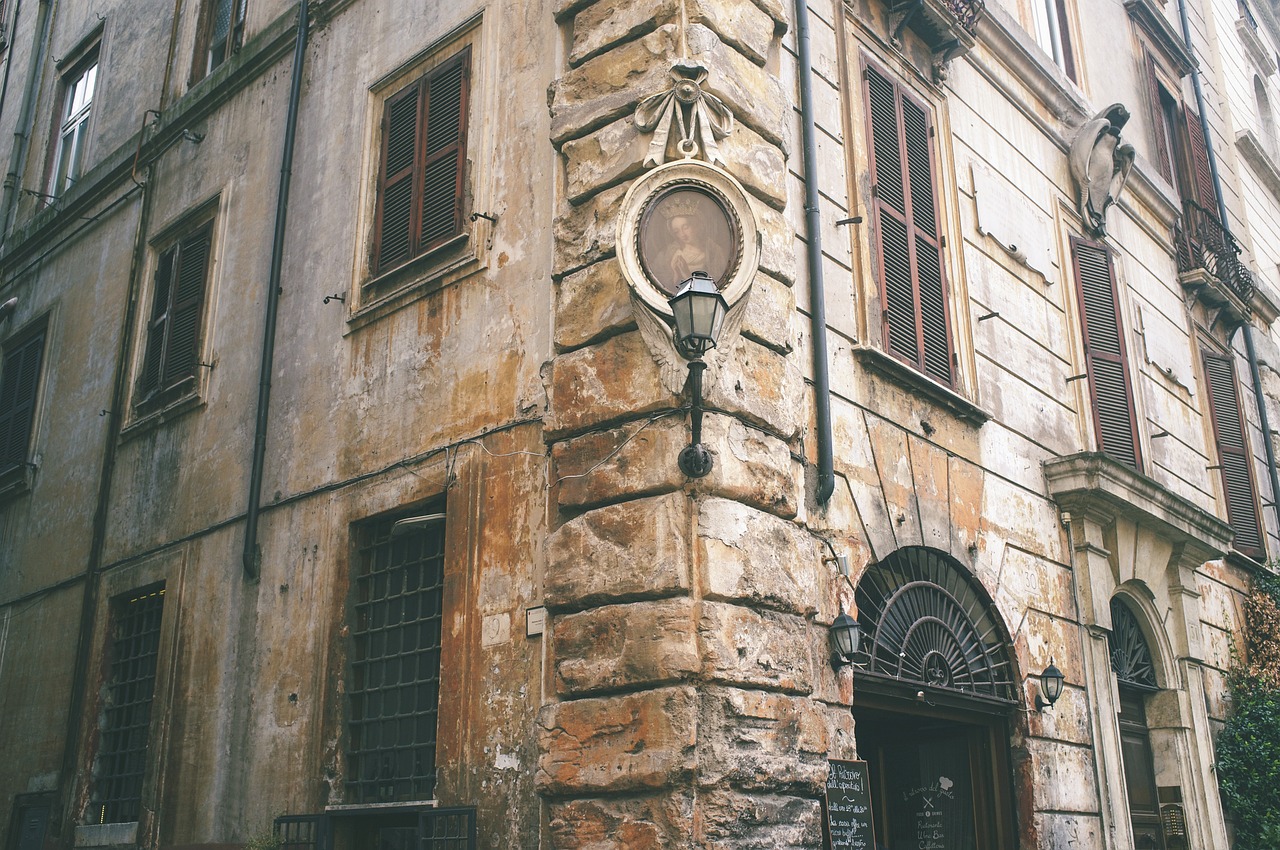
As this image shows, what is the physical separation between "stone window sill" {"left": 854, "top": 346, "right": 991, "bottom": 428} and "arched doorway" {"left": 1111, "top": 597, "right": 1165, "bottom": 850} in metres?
2.72

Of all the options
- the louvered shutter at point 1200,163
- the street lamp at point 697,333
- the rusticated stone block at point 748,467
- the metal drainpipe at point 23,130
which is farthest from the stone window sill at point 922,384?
the metal drainpipe at point 23,130

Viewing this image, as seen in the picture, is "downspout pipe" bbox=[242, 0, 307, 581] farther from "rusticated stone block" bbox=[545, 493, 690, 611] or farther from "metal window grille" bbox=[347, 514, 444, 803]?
"rusticated stone block" bbox=[545, 493, 690, 611]

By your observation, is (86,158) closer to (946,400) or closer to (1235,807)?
(946,400)

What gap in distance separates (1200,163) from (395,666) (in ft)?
44.1

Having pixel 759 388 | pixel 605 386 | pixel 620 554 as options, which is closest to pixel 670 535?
pixel 620 554

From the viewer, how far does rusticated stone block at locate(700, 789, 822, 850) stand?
243 inches

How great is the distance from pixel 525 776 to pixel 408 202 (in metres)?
4.55

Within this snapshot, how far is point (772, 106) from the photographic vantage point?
8.17 m

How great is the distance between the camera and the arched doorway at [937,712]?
8.47 meters

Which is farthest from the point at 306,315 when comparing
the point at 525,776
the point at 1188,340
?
the point at 1188,340

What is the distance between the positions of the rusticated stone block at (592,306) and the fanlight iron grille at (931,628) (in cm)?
254

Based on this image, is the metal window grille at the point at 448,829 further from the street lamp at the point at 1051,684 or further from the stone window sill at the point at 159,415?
the stone window sill at the point at 159,415

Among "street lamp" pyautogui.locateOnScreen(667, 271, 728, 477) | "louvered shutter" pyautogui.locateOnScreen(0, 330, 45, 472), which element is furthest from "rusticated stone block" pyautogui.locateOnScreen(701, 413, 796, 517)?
"louvered shutter" pyautogui.locateOnScreen(0, 330, 45, 472)

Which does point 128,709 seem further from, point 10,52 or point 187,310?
point 10,52
